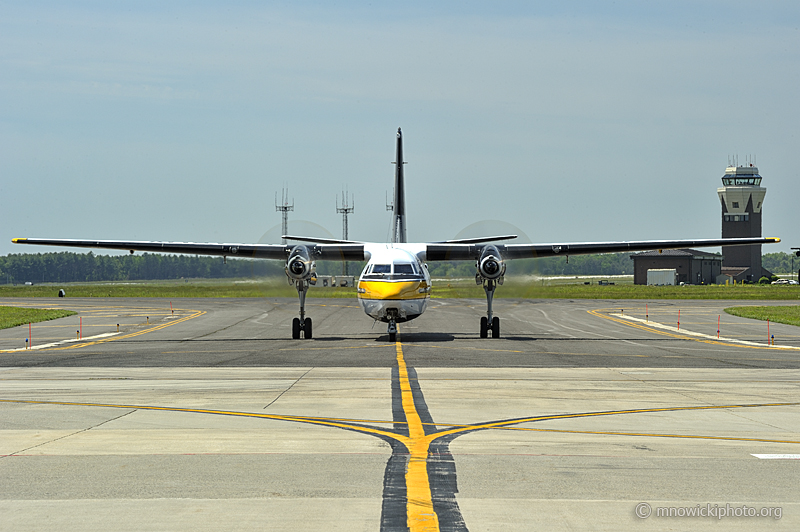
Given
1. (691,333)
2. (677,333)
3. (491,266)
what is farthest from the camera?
(677,333)

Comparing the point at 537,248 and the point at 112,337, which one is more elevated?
the point at 537,248

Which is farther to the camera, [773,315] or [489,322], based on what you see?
[773,315]

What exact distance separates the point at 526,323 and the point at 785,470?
112ft

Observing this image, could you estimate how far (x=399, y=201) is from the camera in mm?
37750

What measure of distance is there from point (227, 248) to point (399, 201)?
9068 mm

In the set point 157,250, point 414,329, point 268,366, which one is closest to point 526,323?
point 414,329

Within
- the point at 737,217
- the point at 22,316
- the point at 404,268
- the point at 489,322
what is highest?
the point at 737,217

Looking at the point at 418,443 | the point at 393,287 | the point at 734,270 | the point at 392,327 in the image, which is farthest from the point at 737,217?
the point at 418,443

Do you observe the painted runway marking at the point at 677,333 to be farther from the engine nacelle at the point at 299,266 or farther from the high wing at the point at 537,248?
the engine nacelle at the point at 299,266

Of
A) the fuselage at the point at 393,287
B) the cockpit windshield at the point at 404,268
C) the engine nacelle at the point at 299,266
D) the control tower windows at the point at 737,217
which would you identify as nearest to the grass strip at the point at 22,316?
the engine nacelle at the point at 299,266

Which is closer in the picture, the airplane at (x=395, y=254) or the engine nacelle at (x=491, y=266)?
the airplane at (x=395, y=254)

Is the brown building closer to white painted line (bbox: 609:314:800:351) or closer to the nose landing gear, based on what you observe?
white painted line (bbox: 609:314:800:351)

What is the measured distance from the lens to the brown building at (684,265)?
448ft

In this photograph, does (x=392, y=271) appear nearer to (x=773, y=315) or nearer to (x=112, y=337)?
(x=112, y=337)
